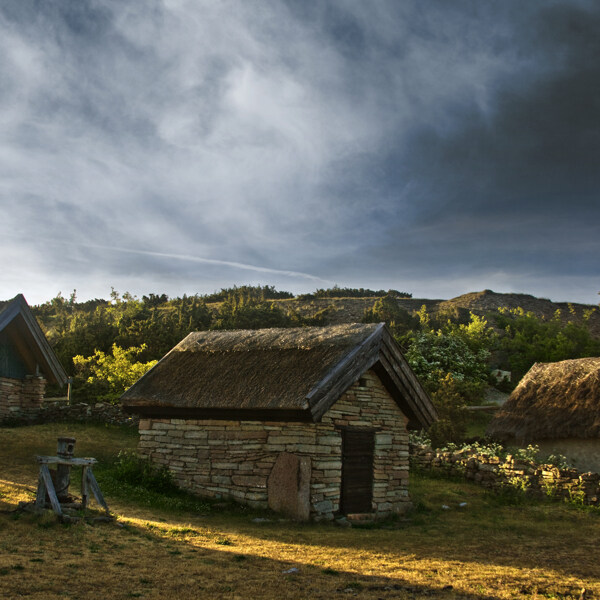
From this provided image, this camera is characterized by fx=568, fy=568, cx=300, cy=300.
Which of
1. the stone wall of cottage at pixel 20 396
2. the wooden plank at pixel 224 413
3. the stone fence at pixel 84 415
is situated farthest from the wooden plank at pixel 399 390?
the stone wall of cottage at pixel 20 396

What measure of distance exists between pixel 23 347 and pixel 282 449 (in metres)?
13.4

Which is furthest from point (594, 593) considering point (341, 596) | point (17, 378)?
point (17, 378)

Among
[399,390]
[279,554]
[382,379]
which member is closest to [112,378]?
[382,379]

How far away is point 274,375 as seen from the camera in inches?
507

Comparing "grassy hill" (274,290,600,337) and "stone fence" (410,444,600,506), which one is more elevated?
"grassy hill" (274,290,600,337)

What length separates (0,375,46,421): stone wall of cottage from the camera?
67.8ft

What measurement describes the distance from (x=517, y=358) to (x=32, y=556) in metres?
36.7

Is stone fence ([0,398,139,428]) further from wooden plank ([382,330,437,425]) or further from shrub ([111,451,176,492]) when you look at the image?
wooden plank ([382,330,437,425])

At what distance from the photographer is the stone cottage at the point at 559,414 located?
18578 mm

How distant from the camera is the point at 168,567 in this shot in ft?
23.8

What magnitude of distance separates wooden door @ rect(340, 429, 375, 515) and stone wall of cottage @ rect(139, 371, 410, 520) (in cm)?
18

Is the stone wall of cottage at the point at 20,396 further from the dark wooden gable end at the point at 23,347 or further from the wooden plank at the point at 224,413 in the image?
the wooden plank at the point at 224,413

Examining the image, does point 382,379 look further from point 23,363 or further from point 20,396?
point 20,396

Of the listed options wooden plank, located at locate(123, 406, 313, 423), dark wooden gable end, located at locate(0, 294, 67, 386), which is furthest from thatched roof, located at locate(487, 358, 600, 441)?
dark wooden gable end, located at locate(0, 294, 67, 386)
